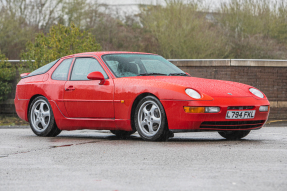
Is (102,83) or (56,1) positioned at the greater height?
(56,1)

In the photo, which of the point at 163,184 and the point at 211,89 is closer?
the point at 163,184

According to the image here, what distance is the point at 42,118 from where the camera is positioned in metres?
9.16

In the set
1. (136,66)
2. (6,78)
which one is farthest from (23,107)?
(6,78)

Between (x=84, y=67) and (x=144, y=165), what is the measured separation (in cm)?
380

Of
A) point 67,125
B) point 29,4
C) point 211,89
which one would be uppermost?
point 29,4

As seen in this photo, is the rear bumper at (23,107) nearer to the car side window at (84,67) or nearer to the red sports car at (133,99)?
the red sports car at (133,99)

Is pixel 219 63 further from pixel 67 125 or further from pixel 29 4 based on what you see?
pixel 29 4

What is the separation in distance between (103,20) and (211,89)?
27201mm

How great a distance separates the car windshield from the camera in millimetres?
8375

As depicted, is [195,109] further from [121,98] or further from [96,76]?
[96,76]

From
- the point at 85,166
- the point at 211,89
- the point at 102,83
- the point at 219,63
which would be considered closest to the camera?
the point at 85,166

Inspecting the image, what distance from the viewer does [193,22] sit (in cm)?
2872

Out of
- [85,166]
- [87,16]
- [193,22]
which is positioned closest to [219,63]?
[193,22]

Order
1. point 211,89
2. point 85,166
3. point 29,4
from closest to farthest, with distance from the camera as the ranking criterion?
point 85,166, point 211,89, point 29,4
